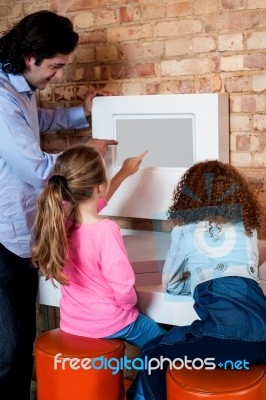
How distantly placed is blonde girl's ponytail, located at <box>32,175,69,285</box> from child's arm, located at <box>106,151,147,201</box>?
400 mm

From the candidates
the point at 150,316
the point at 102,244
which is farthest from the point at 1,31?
the point at 150,316

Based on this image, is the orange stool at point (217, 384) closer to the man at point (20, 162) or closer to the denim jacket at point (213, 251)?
the denim jacket at point (213, 251)

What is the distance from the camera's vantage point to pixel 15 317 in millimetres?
2125

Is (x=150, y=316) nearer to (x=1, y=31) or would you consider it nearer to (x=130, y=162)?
(x=130, y=162)

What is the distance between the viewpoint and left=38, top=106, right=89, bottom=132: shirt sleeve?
2.52 meters

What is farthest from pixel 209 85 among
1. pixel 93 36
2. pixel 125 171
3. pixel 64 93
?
Result: pixel 64 93

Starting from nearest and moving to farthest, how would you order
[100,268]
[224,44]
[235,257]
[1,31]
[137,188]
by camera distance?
1. [235,257]
2. [100,268]
3. [224,44]
4. [137,188]
5. [1,31]

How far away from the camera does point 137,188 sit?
2.40m

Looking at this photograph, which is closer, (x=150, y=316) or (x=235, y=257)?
(x=235, y=257)

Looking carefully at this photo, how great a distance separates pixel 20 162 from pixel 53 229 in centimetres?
28

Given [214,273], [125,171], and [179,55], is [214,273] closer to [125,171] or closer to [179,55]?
[125,171]

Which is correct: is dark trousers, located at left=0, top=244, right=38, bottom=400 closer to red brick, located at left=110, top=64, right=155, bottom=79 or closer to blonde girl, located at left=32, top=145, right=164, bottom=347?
blonde girl, located at left=32, top=145, right=164, bottom=347

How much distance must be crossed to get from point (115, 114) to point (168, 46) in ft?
1.10

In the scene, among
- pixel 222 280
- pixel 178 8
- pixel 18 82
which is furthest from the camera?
pixel 178 8
